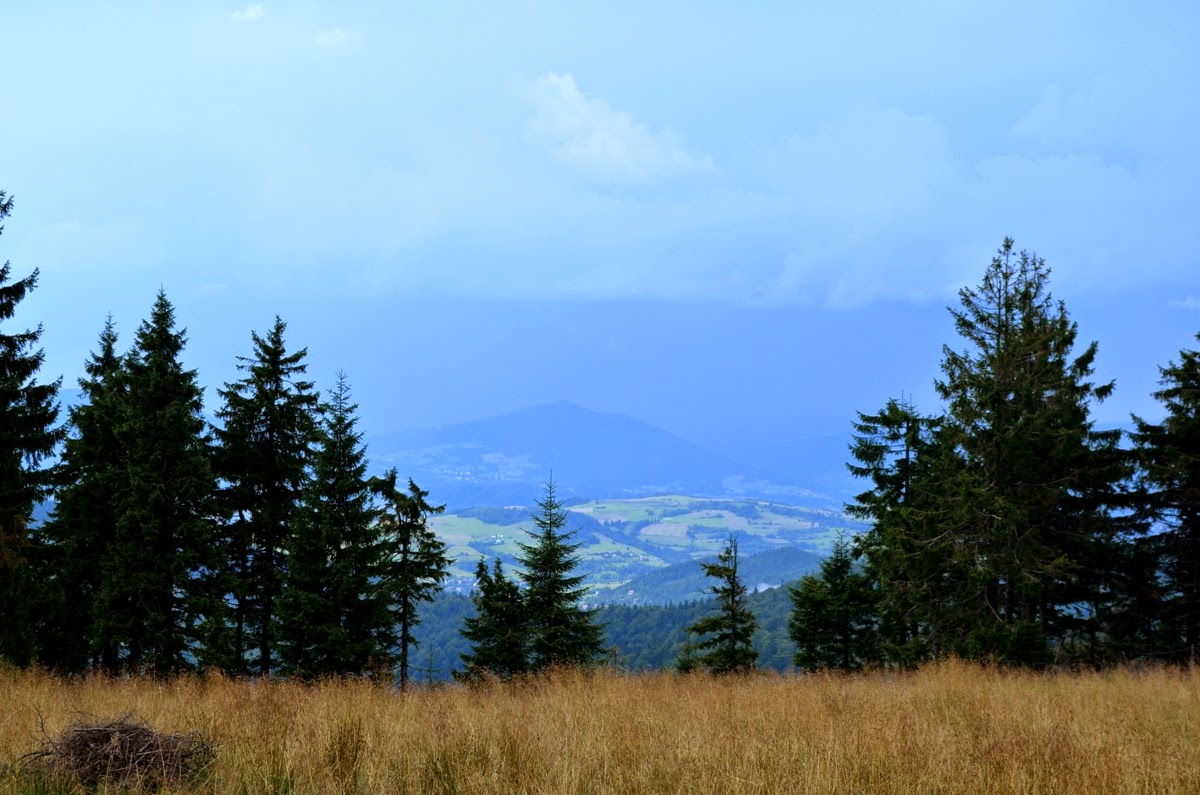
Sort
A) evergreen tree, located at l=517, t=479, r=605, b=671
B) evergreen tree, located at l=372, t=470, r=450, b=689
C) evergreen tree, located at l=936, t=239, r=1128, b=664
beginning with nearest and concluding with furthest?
evergreen tree, located at l=936, t=239, r=1128, b=664 < evergreen tree, located at l=372, t=470, r=450, b=689 < evergreen tree, located at l=517, t=479, r=605, b=671

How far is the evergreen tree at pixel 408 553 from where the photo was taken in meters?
29.4

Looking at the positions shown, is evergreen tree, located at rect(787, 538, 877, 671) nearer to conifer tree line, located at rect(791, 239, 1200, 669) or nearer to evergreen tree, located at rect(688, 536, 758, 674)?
evergreen tree, located at rect(688, 536, 758, 674)

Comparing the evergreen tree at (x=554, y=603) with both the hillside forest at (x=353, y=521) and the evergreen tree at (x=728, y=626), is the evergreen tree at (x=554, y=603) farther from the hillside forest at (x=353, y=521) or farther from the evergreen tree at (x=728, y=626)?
the evergreen tree at (x=728, y=626)

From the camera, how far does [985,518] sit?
20969 millimetres

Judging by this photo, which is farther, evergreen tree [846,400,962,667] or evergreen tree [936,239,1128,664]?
evergreen tree [846,400,962,667]

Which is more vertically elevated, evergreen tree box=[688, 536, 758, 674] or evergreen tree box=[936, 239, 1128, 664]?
evergreen tree box=[936, 239, 1128, 664]

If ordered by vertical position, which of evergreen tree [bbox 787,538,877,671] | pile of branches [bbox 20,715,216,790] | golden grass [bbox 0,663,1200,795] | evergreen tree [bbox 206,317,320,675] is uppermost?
evergreen tree [bbox 206,317,320,675]

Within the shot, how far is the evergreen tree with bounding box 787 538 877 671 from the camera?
3844cm

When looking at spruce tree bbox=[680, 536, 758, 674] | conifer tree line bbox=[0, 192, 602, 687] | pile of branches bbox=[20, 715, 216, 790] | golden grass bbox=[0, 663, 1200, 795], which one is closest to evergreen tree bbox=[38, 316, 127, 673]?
conifer tree line bbox=[0, 192, 602, 687]

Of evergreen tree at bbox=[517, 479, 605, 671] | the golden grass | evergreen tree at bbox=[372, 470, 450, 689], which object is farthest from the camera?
evergreen tree at bbox=[517, 479, 605, 671]

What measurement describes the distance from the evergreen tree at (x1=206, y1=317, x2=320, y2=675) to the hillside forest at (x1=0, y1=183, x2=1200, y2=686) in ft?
0.28

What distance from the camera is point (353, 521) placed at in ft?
84.9

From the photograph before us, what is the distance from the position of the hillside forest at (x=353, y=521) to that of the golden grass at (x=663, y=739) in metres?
9.83

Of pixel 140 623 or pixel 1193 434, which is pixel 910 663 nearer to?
pixel 1193 434
